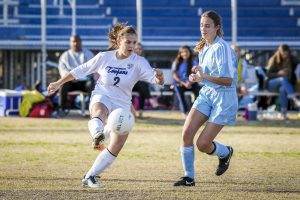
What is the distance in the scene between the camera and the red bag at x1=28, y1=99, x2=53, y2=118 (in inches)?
733

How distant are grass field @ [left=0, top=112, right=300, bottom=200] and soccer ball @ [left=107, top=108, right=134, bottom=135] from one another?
0.56m

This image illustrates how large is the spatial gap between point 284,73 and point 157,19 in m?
6.60

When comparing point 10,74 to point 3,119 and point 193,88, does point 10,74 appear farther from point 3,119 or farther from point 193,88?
point 193,88

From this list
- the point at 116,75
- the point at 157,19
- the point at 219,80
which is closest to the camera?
the point at 219,80

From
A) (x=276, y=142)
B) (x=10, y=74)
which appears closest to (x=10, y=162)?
(x=276, y=142)

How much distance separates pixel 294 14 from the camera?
79.4 ft

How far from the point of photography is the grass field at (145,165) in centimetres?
757

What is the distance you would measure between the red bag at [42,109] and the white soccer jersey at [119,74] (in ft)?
34.1

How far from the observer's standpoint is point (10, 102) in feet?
61.9

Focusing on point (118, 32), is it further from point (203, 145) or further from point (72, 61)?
point (72, 61)

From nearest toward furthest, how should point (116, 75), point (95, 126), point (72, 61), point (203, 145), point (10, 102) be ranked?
point (95, 126)
point (203, 145)
point (116, 75)
point (72, 61)
point (10, 102)

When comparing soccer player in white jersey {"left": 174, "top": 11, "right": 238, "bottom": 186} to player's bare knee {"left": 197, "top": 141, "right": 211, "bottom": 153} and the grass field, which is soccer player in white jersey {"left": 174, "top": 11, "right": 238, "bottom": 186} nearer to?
player's bare knee {"left": 197, "top": 141, "right": 211, "bottom": 153}

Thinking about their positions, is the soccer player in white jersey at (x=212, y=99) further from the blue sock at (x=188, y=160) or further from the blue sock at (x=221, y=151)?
the blue sock at (x=221, y=151)

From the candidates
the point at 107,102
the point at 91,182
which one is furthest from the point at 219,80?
the point at 91,182
